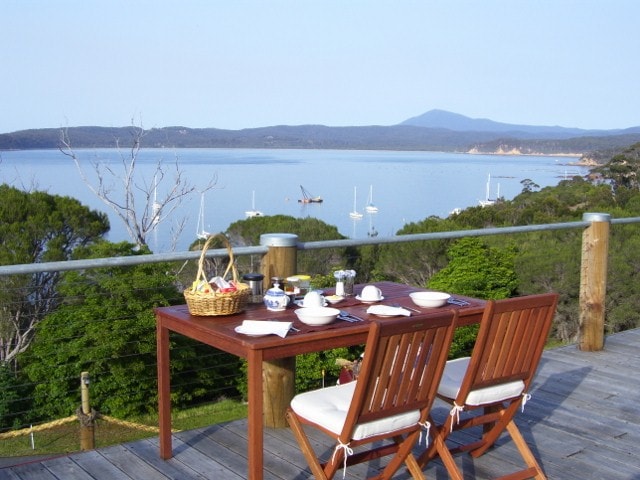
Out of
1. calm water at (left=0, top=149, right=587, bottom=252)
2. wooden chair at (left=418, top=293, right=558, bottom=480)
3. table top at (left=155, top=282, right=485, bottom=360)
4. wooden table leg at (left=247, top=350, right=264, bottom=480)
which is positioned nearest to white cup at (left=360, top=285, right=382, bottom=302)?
table top at (left=155, top=282, right=485, bottom=360)

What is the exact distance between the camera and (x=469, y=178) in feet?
338

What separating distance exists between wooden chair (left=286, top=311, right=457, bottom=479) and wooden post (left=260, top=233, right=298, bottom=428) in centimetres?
117

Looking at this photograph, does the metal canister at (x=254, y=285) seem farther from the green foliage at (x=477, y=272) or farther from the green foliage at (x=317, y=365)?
the green foliage at (x=477, y=272)

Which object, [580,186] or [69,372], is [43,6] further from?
[580,186]

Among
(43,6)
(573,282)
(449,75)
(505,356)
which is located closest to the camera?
(505,356)

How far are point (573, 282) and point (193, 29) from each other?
17.8 metres

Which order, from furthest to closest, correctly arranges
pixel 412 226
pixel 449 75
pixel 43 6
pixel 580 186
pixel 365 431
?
1. pixel 449 75
2. pixel 580 186
3. pixel 43 6
4. pixel 412 226
5. pixel 365 431

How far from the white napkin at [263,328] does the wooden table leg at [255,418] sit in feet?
0.43

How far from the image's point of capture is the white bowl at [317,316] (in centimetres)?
299

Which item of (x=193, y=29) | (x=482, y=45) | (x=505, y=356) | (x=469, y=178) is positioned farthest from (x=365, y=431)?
(x=469, y=178)

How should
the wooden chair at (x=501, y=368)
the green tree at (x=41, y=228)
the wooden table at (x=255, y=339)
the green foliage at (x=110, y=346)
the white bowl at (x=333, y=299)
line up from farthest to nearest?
the green tree at (x=41, y=228)
the green foliage at (x=110, y=346)
the white bowl at (x=333, y=299)
the wooden chair at (x=501, y=368)
the wooden table at (x=255, y=339)

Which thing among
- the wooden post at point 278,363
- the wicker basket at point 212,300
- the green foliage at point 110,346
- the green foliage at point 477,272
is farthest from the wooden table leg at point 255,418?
the green foliage at point 477,272

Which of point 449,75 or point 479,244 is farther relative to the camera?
point 449,75

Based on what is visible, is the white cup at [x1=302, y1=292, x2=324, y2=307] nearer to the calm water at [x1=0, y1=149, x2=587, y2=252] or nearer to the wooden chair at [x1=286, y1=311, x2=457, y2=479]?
the wooden chair at [x1=286, y1=311, x2=457, y2=479]
